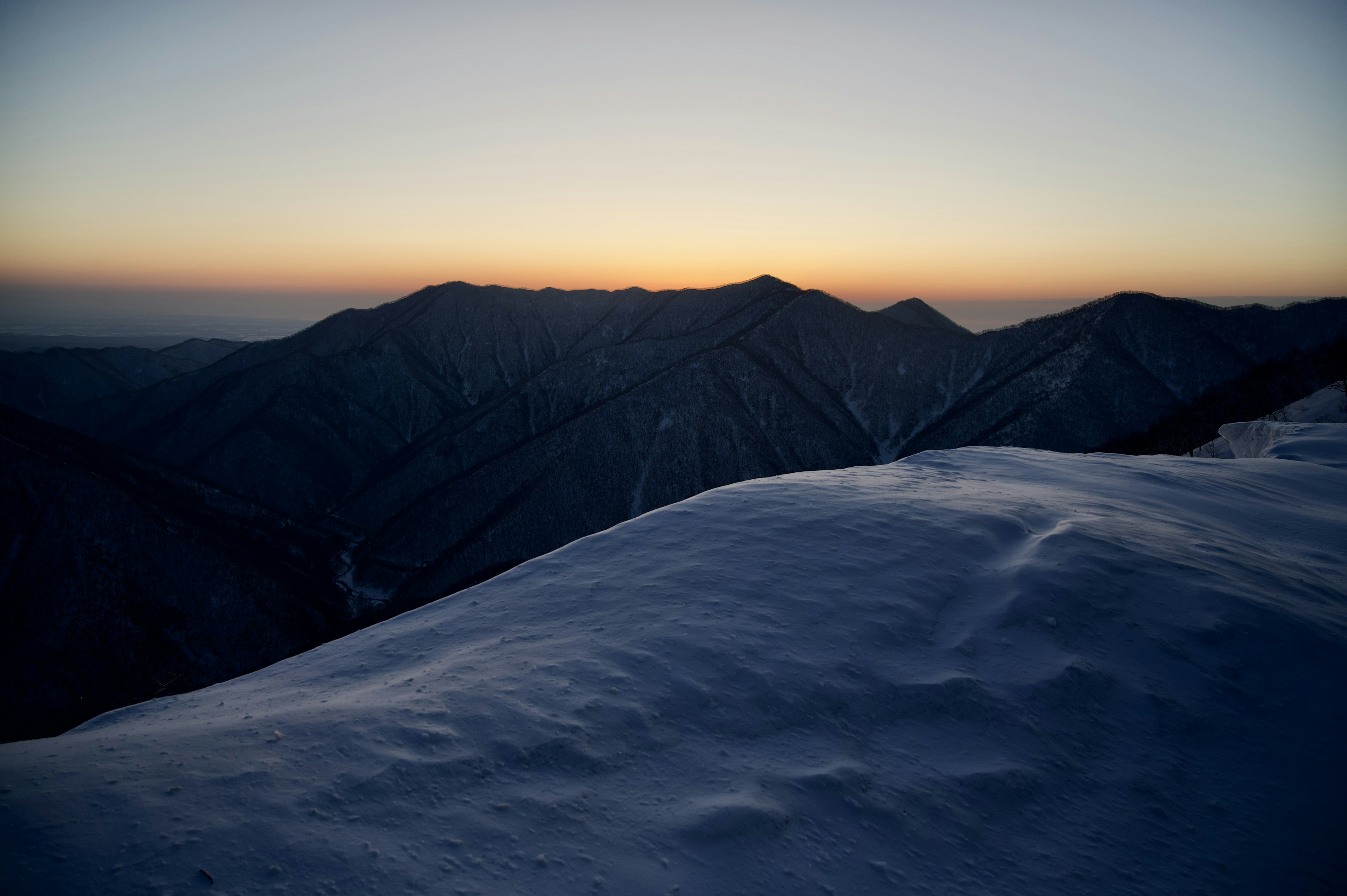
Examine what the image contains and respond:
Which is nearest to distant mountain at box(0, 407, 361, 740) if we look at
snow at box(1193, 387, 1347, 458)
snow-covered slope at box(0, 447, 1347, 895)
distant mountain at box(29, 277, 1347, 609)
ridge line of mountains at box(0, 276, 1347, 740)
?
ridge line of mountains at box(0, 276, 1347, 740)

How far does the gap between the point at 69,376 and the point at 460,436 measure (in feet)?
455

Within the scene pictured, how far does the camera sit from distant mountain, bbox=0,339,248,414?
15562cm

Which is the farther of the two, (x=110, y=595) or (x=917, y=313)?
(x=917, y=313)

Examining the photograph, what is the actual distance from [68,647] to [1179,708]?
7349cm

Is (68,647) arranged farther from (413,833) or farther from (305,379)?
(305,379)

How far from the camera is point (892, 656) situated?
8.00m

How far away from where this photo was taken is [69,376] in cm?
16562

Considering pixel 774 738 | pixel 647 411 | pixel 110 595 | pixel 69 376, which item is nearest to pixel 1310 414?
pixel 774 738

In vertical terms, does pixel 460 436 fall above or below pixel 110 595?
above

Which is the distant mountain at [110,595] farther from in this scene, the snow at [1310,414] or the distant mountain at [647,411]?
the snow at [1310,414]

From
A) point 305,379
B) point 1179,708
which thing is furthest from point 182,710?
point 305,379

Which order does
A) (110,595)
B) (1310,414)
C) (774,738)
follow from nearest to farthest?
(774,738), (1310,414), (110,595)

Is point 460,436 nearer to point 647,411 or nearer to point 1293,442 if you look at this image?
point 647,411

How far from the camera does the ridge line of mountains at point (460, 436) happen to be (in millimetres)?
56531
